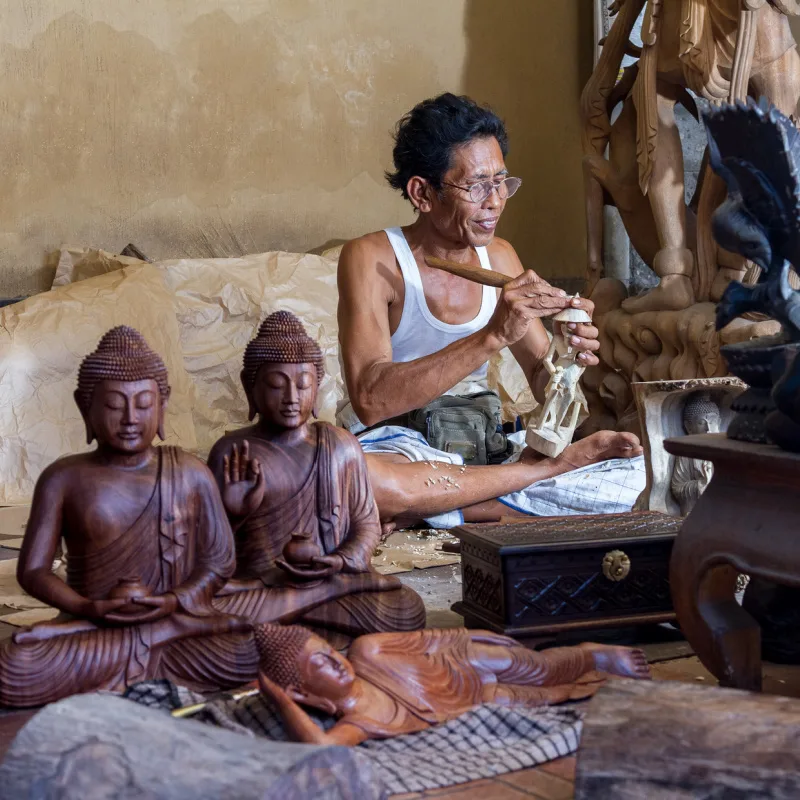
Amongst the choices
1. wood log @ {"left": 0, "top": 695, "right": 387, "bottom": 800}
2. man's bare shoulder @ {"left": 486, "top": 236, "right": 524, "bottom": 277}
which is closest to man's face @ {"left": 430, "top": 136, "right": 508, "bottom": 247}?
man's bare shoulder @ {"left": 486, "top": 236, "right": 524, "bottom": 277}

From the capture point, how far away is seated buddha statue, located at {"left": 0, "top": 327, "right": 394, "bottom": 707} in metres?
2.09

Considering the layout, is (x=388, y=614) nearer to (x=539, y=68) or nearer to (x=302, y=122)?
(x=302, y=122)

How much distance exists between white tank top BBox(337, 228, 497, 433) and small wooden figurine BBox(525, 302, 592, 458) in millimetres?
489

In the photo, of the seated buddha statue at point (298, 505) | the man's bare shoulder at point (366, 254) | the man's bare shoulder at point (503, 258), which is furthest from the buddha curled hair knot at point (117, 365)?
the man's bare shoulder at point (503, 258)

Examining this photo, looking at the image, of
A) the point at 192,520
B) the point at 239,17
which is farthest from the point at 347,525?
the point at 239,17

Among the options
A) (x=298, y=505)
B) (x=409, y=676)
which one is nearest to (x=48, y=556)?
(x=298, y=505)

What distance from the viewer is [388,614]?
238 centimetres

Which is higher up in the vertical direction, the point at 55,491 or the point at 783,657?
the point at 55,491

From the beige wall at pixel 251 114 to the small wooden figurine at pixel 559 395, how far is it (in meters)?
3.04

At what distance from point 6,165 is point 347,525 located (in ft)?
12.7

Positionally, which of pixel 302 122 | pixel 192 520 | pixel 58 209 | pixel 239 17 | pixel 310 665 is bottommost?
pixel 310 665

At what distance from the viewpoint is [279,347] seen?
2396mm

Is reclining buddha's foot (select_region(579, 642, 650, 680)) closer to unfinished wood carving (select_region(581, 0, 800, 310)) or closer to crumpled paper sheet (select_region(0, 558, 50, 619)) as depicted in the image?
crumpled paper sheet (select_region(0, 558, 50, 619))

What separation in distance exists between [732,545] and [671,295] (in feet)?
9.99
